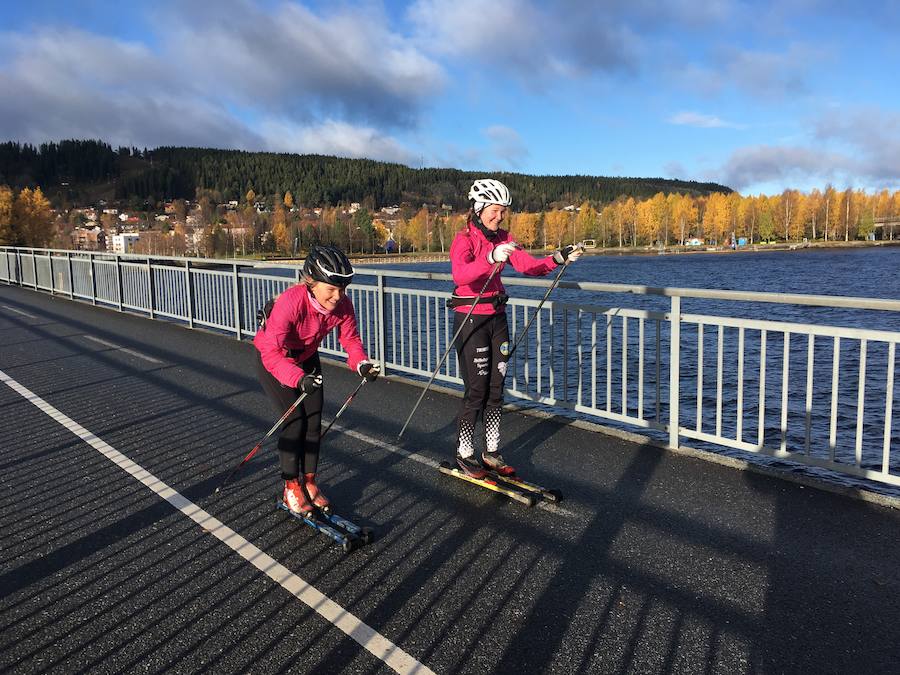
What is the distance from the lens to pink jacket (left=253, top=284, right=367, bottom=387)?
13.6ft

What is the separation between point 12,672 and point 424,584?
184 centimetres

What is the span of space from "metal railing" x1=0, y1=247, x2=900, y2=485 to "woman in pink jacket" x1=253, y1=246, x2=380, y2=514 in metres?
2.44

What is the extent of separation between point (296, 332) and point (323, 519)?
1175 millimetres

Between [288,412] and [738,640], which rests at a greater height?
[288,412]

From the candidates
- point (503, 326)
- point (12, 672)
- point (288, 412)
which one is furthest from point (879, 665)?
point (12, 672)

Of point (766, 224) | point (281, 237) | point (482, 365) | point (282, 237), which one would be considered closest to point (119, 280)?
point (482, 365)

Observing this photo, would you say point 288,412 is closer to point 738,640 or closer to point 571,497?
point 571,497

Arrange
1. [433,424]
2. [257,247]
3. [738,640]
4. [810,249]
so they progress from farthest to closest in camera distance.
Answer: [257,247] < [810,249] < [433,424] < [738,640]

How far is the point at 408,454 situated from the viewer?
5918 mm

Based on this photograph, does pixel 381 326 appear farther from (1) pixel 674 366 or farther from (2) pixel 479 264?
(2) pixel 479 264

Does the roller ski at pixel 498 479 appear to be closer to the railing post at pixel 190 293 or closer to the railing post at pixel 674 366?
the railing post at pixel 674 366

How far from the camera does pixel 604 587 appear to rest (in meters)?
3.60

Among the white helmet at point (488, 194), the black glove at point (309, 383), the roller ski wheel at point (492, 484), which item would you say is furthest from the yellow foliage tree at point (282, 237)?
the black glove at point (309, 383)

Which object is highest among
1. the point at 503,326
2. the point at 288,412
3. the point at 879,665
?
the point at 503,326
